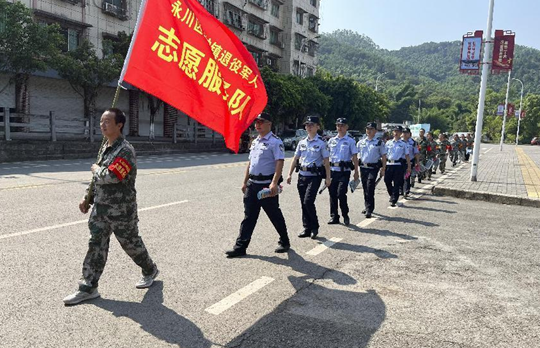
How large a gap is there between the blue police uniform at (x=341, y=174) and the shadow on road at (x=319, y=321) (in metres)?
3.13

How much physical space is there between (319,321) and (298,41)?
5143 cm

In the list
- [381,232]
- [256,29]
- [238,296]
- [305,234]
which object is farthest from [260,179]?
[256,29]

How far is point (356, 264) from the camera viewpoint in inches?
202

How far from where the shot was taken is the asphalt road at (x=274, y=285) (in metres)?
3.30

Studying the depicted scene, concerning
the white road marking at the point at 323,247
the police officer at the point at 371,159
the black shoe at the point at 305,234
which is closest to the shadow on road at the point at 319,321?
the white road marking at the point at 323,247

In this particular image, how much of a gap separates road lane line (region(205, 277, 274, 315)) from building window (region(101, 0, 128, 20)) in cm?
2675

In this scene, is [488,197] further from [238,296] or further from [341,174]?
[238,296]

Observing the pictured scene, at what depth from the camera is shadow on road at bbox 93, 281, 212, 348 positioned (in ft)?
10.4

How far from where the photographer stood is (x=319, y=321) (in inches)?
140

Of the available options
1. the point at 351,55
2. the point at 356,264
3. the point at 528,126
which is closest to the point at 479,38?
the point at 356,264

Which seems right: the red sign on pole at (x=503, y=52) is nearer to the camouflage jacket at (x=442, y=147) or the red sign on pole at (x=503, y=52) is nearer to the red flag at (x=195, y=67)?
the camouflage jacket at (x=442, y=147)

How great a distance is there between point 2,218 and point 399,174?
24.5ft

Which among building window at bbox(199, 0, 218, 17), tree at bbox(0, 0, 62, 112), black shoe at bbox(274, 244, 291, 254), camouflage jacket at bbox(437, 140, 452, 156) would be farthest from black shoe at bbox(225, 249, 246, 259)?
building window at bbox(199, 0, 218, 17)

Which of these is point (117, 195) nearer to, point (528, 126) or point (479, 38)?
point (479, 38)
